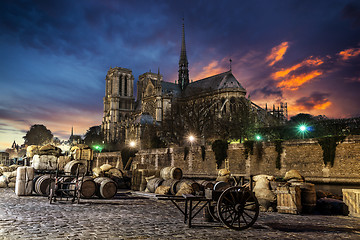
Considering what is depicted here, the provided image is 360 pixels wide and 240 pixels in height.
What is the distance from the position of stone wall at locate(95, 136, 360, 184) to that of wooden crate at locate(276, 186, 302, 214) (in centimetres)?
1416

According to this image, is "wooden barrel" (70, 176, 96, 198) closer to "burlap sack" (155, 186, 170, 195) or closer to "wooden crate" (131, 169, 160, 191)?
"burlap sack" (155, 186, 170, 195)

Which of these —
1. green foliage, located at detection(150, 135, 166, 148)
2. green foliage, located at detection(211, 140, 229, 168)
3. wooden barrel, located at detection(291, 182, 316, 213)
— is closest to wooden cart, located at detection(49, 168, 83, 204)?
wooden barrel, located at detection(291, 182, 316, 213)

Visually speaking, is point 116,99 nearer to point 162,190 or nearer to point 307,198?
point 162,190

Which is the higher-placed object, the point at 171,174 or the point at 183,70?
the point at 183,70

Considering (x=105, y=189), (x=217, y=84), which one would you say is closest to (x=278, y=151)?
(x=105, y=189)

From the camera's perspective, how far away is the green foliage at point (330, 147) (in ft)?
78.0

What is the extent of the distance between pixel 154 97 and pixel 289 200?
6882 cm

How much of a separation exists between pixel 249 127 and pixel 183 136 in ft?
40.4

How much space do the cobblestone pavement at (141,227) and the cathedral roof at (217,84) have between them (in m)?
55.8

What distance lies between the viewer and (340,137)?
23672 mm

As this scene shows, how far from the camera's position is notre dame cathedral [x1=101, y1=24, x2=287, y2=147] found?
202 ft

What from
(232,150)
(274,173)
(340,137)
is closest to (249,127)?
(232,150)

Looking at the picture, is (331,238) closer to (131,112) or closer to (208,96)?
(208,96)

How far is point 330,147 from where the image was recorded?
24000 mm
